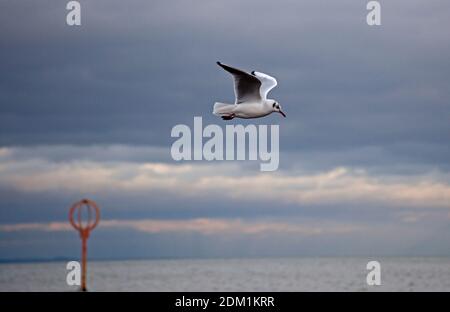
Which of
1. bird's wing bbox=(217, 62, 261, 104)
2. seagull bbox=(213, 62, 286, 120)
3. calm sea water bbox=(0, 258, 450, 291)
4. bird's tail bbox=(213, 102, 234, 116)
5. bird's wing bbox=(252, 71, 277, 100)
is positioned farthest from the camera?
calm sea water bbox=(0, 258, 450, 291)

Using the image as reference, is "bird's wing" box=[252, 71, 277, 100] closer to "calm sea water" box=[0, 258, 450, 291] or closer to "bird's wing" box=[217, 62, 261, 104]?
"bird's wing" box=[217, 62, 261, 104]

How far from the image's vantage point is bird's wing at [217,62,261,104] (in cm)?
2633

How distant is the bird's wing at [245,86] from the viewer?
26.3 metres

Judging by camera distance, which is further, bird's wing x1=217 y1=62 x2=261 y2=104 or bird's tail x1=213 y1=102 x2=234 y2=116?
bird's tail x1=213 y1=102 x2=234 y2=116

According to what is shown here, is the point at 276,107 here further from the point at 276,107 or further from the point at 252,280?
the point at 252,280

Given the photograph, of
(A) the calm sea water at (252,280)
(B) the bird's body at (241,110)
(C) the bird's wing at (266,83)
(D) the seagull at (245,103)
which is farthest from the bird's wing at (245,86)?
(A) the calm sea water at (252,280)

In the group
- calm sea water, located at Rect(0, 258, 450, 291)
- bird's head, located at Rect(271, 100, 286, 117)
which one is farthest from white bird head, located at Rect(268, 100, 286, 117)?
calm sea water, located at Rect(0, 258, 450, 291)

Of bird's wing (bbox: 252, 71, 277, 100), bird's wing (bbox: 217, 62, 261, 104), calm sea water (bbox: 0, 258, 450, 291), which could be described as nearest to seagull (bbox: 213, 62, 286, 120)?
bird's wing (bbox: 217, 62, 261, 104)

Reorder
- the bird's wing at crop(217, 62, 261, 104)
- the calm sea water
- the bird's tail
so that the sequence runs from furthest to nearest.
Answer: the calm sea water
the bird's tail
the bird's wing at crop(217, 62, 261, 104)

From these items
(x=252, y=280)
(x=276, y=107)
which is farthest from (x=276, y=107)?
(x=252, y=280)

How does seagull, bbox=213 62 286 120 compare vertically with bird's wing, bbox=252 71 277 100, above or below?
below

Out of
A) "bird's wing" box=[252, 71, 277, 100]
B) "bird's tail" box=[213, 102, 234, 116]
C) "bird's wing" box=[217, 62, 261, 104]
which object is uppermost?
"bird's wing" box=[252, 71, 277, 100]
